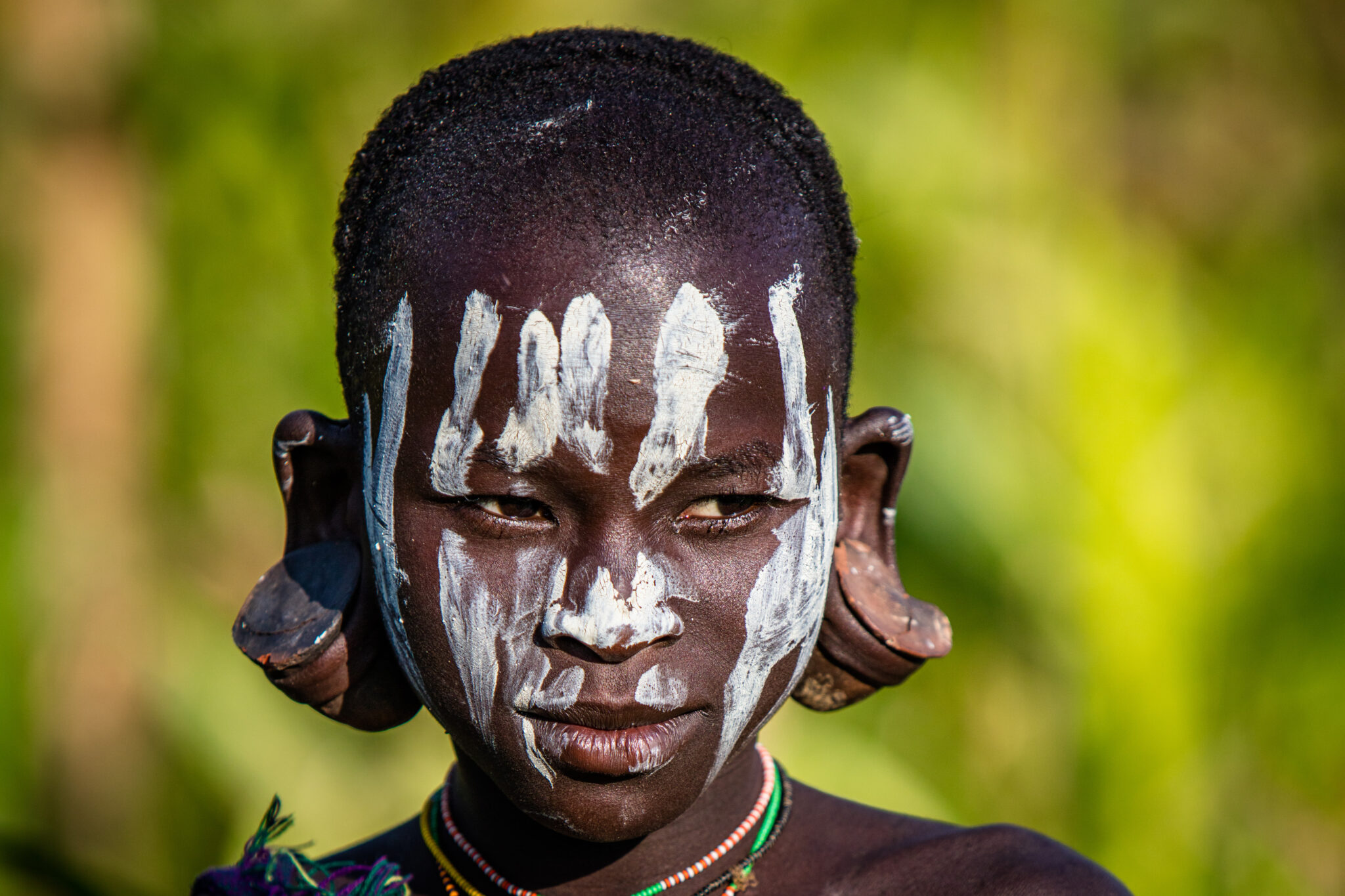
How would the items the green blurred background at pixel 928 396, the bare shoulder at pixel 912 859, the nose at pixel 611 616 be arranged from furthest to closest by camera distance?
the green blurred background at pixel 928 396 < the bare shoulder at pixel 912 859 < the nose at pixel 611 616

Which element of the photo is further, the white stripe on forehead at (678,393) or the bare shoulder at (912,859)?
the bare shoulder at (912,859)

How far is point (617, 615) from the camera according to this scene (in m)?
2.03

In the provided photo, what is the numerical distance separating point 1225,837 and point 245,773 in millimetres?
3814

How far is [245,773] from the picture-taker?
18.9 feet

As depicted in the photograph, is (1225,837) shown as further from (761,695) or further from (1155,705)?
(761,695)

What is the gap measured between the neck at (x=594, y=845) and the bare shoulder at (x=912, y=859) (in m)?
0.11

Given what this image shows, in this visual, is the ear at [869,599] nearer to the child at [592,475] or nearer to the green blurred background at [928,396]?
the child at [592,475]

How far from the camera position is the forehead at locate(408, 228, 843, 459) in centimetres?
Result: 206

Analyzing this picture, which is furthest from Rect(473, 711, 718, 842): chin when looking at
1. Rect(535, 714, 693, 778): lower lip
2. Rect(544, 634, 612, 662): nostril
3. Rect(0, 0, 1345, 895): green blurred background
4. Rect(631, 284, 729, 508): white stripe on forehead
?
Rect(0, 0, 1345, 895): green blurred background

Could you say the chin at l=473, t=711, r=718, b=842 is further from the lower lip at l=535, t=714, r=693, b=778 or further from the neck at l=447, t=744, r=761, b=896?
the neck at l=447, t=744, r=761, b=896

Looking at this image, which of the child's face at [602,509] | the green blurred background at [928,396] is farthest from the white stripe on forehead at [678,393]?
the green blurred background at [928,396]

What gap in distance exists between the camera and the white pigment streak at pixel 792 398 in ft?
7.21

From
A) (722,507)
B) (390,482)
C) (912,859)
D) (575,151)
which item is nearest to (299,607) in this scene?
(390,482)

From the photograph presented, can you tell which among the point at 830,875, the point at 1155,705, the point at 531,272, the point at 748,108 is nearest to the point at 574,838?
the point at 830,875
